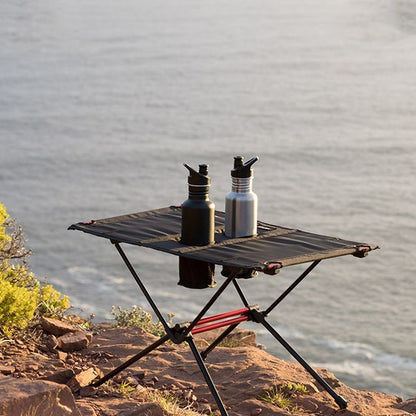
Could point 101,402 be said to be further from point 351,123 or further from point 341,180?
point 351,123

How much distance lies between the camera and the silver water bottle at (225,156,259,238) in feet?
14.8

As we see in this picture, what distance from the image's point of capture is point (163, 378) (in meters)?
5.53

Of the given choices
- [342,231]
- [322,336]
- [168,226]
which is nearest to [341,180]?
[342,231]

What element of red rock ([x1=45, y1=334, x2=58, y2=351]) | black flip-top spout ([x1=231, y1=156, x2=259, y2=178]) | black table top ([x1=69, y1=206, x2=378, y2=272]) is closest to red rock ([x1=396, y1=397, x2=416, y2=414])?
black table top ([x1=69, y1=206, x2=378, y2=272])

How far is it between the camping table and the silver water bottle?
0.05 meters

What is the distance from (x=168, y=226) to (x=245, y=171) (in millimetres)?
723

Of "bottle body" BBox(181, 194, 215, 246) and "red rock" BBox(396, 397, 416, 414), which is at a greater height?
"bottle body" BBox(181, 194, 215, 246)

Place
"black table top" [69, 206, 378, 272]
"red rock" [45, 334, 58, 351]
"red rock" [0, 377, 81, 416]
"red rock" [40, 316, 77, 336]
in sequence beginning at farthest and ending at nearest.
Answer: "red rock" [40, 316, 77, 336] < "red rock" [45, 334, 58, 351] < "black table top" [69, 206, 378, 272] < "red rock" [0, 377, 81, 416]

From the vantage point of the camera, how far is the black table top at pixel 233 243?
432cm

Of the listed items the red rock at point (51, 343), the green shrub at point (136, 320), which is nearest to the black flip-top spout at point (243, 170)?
the red rock at point (51, 343)

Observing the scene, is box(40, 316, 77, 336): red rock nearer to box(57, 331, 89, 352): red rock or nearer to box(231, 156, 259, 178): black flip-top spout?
box(57, 331, 89, 352): red rock

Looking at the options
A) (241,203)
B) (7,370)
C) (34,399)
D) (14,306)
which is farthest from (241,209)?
(14,306)

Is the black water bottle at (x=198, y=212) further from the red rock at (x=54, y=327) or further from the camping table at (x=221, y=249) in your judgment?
the red rock at (x=54, y=327)

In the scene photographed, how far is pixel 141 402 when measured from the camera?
4969 millimetres
